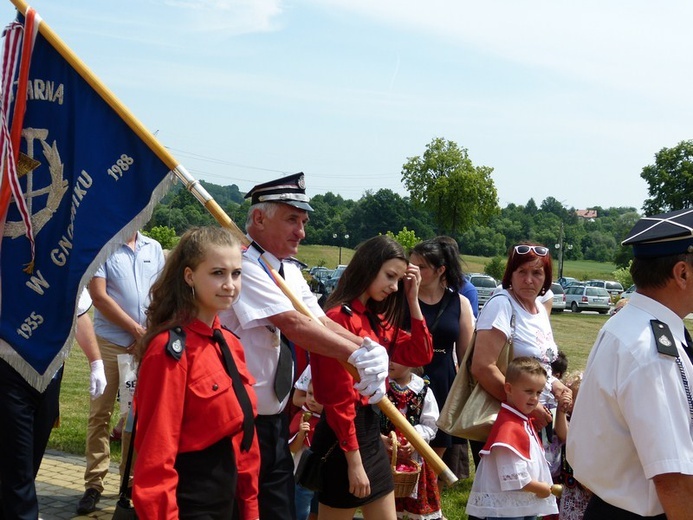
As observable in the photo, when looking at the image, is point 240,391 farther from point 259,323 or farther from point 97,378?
point 97,378

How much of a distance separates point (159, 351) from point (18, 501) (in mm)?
1972

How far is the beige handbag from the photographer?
4.97m

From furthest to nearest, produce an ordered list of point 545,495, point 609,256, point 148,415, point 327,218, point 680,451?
point 609,256, point 327,218, point 545,495, point 148,415, point 680,451

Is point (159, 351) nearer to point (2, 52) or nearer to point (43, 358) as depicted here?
point (43, 358)

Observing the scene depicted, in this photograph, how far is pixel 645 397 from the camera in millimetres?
2590

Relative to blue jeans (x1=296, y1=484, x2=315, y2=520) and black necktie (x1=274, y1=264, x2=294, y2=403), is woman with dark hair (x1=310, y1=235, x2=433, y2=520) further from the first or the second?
blue jeans (x1=296, y1=484, x2=315, y2=520)

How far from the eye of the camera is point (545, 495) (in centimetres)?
466

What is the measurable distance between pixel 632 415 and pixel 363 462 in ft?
5.96

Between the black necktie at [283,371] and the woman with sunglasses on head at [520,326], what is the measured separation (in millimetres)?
1550

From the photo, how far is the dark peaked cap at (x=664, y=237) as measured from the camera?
2734mm

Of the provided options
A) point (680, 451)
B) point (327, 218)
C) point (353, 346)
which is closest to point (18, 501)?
point (353, 346)

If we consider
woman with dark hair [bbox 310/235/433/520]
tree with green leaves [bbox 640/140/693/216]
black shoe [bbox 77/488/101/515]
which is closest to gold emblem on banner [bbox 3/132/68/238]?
woman with dark hair [bbox 310/235/433/520]

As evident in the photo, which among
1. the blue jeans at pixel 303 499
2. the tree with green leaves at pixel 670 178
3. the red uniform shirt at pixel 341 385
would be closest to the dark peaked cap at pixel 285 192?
the red uniform shirt at pixel 341 385

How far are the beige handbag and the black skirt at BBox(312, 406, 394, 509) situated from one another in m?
0.86
